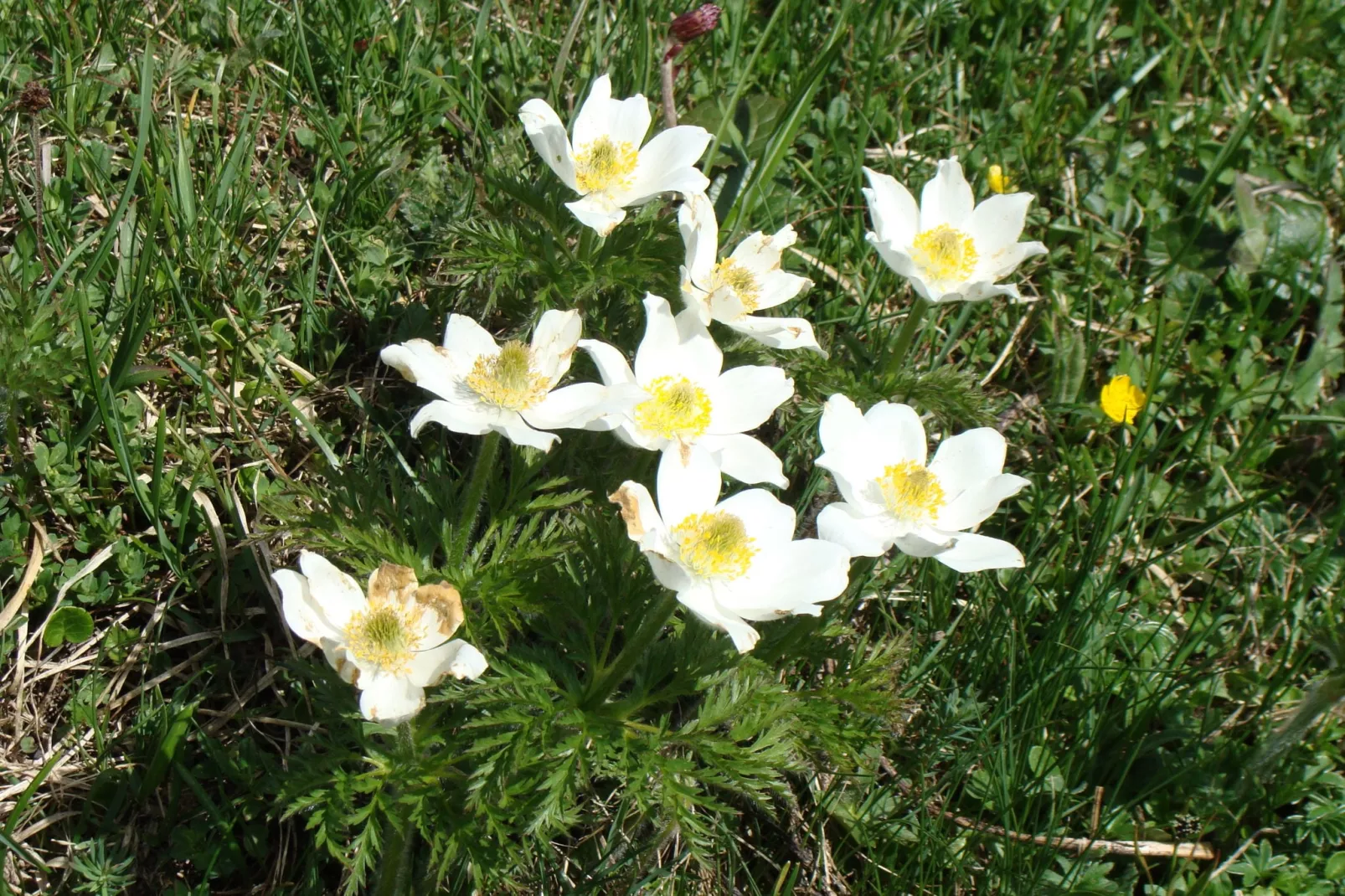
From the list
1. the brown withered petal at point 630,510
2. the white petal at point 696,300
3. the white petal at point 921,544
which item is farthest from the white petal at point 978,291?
the brown withered petal at point 630,510

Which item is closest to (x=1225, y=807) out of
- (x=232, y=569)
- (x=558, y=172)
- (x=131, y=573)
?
(x=558, y=172)

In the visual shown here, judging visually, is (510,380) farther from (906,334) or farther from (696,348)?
(906,334)

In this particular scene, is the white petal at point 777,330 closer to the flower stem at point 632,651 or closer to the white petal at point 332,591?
the flower stem at point 632,651

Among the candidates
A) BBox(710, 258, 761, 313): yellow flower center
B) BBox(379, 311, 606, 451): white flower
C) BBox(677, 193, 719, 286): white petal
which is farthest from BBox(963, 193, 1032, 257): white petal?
BBox(379, 311, 606, 451): white flower

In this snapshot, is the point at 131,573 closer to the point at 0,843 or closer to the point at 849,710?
the point at 0,843

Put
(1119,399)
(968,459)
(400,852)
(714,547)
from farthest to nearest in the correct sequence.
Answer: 1. (1119,399)
2. (968,459)
3. (400,852)
4. (714,547)

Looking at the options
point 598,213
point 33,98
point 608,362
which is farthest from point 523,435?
point 33,98
